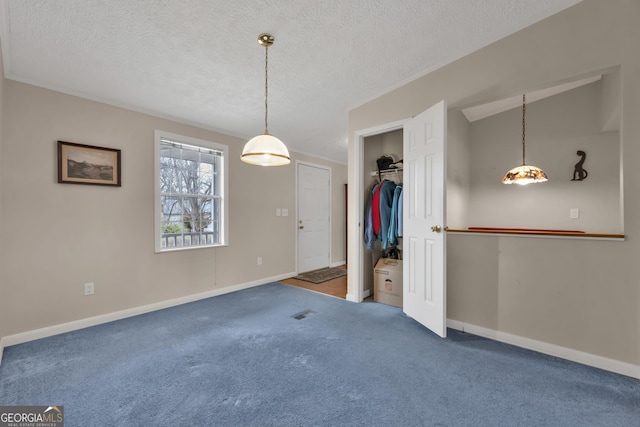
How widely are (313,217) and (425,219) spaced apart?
3.10m

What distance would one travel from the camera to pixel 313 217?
5516 millimetres

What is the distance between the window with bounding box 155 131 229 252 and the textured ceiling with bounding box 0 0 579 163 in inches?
23.4

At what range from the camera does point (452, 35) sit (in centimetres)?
226

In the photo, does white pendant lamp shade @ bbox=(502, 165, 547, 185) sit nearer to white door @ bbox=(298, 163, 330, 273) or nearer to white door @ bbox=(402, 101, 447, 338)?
white door @ bbox=(402, 101, 447, 338)

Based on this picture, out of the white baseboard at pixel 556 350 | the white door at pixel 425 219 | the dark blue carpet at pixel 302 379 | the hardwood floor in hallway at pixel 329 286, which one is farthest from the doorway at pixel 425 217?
the hardwood floor in hallway at pixel 329 286

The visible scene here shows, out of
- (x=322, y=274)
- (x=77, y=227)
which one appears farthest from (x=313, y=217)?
(x=77, y=227)

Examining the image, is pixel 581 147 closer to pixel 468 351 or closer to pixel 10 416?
pixel 468 351

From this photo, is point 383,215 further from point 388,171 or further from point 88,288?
point 88,288

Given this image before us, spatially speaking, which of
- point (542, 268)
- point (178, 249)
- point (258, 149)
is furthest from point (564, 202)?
point (178, 249)

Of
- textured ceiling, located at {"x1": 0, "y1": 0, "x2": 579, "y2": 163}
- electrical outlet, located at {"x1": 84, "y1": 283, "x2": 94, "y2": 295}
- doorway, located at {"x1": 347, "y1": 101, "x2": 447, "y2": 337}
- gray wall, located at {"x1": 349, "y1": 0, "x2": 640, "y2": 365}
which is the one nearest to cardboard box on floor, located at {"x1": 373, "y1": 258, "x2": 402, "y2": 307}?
doorway, located at {"x1": 347, "y1": 101, "x2": 447, "y2": 337}

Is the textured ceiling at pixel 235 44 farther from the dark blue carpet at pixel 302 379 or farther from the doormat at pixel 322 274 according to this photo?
the doormat at pixel 322 274

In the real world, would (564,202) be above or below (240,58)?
below

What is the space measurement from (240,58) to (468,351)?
3.13 metres

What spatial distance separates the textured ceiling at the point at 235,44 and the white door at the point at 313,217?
88.9 inches
